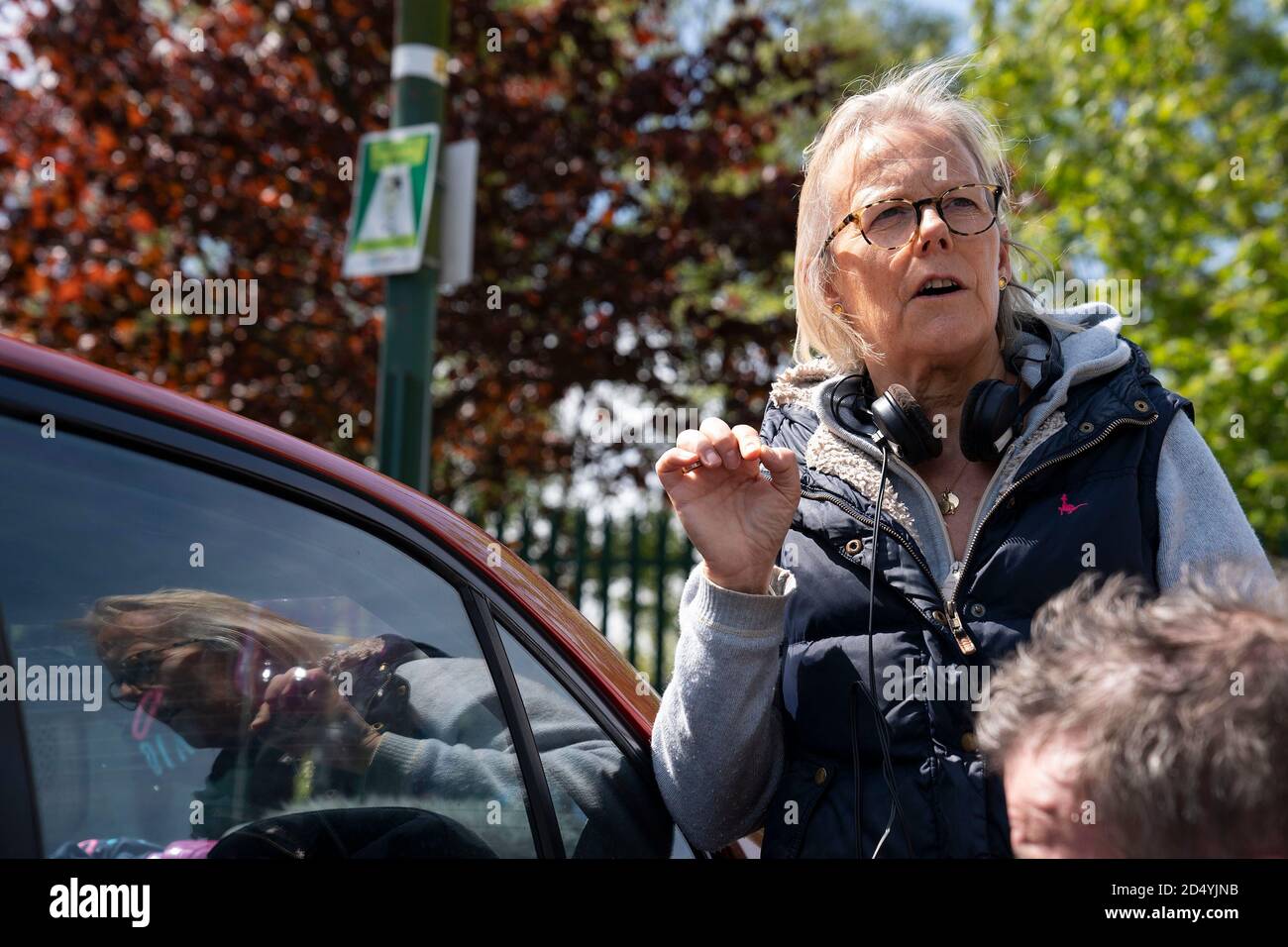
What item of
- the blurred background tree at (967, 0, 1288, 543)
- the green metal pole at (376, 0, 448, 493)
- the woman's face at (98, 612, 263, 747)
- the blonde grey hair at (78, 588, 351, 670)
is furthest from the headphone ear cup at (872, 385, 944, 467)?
the blurred background tree at (967, 0, 1288, 543)

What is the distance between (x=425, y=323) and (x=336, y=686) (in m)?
3.03

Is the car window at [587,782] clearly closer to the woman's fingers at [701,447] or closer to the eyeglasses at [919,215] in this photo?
the woman's fingers at [701,447]

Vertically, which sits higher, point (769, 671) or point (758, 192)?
point (758, 192)

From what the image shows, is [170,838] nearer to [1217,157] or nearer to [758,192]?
[758,192]

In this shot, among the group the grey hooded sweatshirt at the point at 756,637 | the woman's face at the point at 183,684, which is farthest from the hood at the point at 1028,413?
the woman's face at the point at 183,684

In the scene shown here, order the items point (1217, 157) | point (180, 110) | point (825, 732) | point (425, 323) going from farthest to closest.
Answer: point (1217, 157) → point (180, 110) → point (425, 323) → point (825, 732)

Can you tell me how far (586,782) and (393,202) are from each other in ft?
10.4

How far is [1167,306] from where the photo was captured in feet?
27.1

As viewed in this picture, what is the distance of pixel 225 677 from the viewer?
4.57 feet

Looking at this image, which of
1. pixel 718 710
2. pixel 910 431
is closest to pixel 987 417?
pixel 910 431

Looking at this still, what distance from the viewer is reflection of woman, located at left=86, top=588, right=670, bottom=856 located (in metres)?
1.35

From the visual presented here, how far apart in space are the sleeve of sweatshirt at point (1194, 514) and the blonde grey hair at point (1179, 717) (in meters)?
0.57
